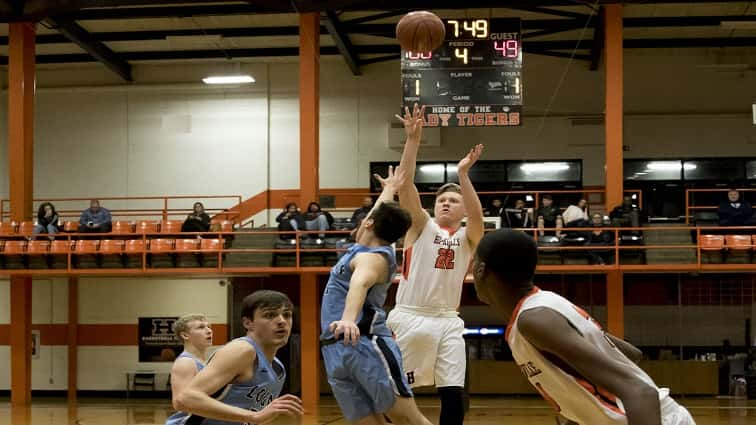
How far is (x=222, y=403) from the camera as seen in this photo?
4.58 metres

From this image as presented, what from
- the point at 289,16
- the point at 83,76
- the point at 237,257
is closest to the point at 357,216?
the point at 237,257

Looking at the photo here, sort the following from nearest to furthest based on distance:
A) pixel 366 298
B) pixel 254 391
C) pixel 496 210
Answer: pixel 254 391
pixel 366 298
pixel 496 210

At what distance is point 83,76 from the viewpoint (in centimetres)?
2641

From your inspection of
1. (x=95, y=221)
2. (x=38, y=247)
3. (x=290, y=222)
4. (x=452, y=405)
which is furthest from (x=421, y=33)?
(x=38, y=247)

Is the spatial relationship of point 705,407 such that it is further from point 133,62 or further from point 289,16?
point 133,62

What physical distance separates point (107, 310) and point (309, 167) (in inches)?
308

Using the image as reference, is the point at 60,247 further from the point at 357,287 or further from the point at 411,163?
the point at 357,287

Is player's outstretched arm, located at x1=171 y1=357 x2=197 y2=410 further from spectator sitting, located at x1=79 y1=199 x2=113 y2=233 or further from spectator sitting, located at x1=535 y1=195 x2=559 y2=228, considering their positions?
spectator sitting, located at x1=79 y1=199 x2=113 y2=233

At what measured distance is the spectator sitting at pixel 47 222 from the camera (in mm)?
20156

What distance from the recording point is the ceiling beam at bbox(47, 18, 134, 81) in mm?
22094

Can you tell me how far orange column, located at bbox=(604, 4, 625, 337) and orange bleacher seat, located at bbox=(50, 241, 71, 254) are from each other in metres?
10.5

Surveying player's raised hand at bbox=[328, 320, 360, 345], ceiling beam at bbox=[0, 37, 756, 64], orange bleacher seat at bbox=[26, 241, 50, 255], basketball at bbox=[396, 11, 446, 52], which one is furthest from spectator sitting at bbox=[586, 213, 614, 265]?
player's raised hand at bbox=[328, 320, 360, 345]

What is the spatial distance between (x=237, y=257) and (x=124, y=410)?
3.88 m

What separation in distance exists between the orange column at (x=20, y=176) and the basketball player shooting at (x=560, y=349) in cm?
1931
